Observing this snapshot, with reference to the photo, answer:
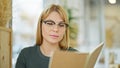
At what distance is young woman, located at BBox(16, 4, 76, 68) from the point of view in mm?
1606

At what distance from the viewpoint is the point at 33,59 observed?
1.63 m

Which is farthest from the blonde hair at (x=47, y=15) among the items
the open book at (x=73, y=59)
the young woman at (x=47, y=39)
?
the open book at (x=73, y=59)

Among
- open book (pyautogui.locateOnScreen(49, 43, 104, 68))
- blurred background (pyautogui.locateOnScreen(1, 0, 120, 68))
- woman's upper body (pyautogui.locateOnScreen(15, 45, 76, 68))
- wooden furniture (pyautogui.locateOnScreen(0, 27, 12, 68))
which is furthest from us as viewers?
blurred background (pyautogui.locateOnScreen(1, 0, 120, 68))

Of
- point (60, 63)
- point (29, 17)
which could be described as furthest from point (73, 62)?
point (29, 17)

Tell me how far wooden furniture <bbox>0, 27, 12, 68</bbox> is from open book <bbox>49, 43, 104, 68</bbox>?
76cm

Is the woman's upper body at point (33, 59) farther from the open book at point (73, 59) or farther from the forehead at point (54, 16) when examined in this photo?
the open book at point (73, 59)

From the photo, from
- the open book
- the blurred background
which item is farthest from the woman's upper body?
the blurred background

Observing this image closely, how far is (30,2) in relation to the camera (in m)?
3.78

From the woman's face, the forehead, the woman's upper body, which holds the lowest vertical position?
the woman's upper body

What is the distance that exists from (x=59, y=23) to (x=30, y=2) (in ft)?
7.51

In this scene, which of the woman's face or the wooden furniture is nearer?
the woman's face

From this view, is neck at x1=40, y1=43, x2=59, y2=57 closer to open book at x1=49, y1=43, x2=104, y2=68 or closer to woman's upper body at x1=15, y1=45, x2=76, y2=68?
woman's upper body at x1=15, y1=45, x2=76, y2=68

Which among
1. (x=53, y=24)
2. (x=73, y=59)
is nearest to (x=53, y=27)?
(x=53, y=24)

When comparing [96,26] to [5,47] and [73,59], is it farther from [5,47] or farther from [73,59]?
[73,59]
